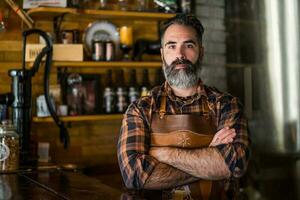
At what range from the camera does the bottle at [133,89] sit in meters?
3.22

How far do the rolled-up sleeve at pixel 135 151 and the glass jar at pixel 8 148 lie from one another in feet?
2.20

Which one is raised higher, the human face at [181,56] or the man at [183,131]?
the human face at [181,56]

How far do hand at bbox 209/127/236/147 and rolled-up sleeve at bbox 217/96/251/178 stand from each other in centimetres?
2

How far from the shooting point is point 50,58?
2846 millimetres

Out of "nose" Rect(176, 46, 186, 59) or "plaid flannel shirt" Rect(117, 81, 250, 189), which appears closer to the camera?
"plaid flannel shirt" Rect(117, 81, 250, 189)

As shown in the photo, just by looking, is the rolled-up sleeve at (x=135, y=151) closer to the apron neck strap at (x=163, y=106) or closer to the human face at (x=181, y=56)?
the apron neck strap at (x=163, y=106)

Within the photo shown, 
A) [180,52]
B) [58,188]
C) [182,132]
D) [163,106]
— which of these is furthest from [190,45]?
[58,188]

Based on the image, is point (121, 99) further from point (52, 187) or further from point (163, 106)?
point (52, 187)

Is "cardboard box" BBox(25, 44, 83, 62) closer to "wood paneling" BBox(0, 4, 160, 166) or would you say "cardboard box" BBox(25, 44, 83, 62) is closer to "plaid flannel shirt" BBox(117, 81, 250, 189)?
"wood paneling" BBox(0, 4, 160, 166)

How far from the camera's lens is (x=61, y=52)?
2951 mm

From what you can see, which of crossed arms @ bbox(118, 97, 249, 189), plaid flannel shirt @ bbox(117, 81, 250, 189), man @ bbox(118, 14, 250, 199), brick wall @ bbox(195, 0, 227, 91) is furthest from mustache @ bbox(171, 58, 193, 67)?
brick wall @ bbox(195, 0, 227, 91)

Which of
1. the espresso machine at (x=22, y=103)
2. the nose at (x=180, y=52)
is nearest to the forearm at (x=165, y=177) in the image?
the nose at (x=180, y=52)

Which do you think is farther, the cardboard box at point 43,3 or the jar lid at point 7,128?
the cardboard box at point 43,3

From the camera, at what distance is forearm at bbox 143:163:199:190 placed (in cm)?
201
